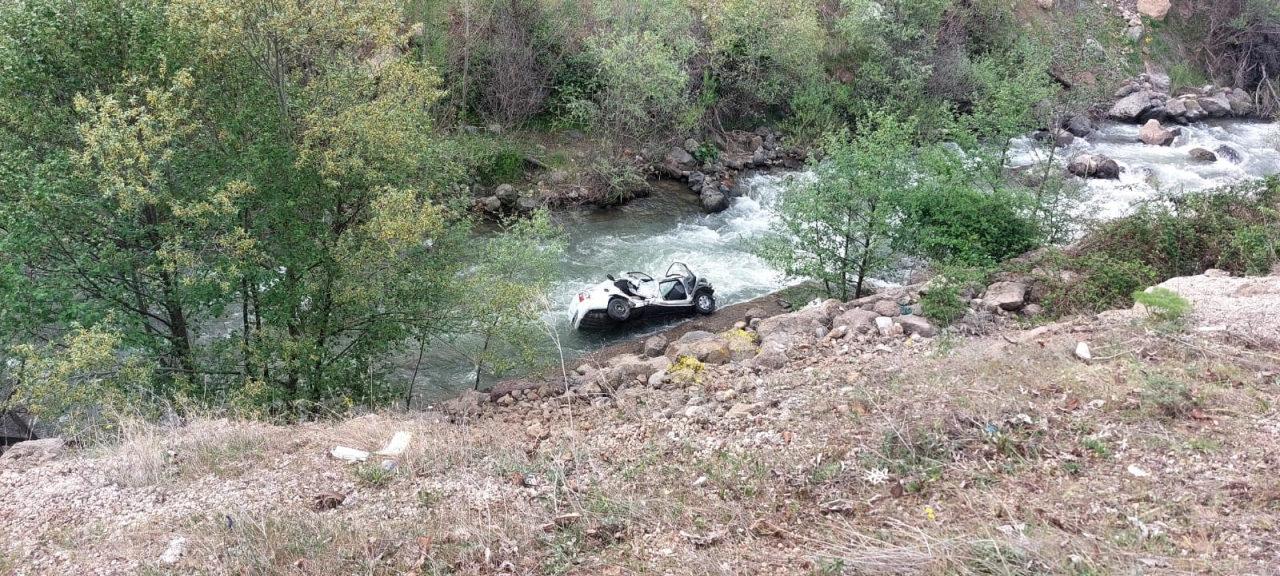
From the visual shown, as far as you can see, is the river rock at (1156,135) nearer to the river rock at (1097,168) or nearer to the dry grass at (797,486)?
the river rock at (1097,168)

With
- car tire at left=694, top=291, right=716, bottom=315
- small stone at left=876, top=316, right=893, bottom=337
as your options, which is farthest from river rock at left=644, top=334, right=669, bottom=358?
small stone at left=876, top=316, right=893, bottom=337

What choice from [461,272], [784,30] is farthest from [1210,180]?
Answer: [461,272]

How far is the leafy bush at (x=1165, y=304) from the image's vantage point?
7.90 meters

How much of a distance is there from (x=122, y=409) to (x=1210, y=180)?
80.6ft

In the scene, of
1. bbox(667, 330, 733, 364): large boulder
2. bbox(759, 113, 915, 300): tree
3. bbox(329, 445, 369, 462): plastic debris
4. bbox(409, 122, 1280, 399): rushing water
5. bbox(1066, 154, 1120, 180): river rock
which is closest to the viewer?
bbox(329, 445, 369, 462): plastic debris

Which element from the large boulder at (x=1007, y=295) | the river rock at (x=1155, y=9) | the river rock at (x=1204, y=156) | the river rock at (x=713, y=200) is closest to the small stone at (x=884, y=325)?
the large boulder at (x=1007, y=295)

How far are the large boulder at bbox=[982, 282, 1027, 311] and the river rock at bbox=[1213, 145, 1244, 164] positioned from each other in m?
16.6

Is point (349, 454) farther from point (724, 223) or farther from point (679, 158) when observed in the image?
point (679, 158)

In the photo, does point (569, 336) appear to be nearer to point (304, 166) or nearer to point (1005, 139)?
point (304, 166)

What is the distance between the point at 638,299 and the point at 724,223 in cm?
630

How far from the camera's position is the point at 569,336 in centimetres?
1493

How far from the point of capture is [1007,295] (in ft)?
36.3

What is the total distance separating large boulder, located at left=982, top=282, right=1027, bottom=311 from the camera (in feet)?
35.9

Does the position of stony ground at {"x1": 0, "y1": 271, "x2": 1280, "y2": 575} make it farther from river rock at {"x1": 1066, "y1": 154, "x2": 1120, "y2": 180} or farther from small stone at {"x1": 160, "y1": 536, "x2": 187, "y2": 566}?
river rock at {"x1": 1066, "y1": 154, "x2": 1120, "y2": 180}
